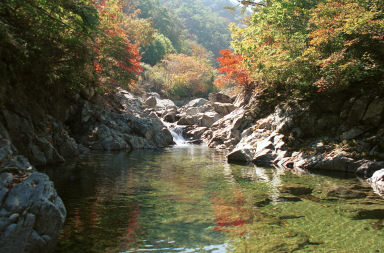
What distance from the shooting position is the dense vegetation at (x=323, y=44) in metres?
11.8

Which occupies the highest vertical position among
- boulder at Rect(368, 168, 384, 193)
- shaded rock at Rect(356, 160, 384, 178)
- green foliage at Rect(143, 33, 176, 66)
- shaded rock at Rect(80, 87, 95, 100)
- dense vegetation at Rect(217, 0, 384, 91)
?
green foliage at Rect(143, 33, 176, 66)

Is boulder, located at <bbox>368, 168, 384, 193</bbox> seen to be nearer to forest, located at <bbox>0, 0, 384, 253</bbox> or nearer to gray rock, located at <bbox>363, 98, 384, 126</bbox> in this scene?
forest, located at <bbox>0, 0, 384, 253</bbox>

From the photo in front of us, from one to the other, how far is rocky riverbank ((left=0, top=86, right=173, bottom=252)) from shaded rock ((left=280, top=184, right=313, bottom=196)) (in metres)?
5.76

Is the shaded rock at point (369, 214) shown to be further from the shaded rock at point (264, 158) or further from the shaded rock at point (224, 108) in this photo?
the shaded rock at point (224, 108)

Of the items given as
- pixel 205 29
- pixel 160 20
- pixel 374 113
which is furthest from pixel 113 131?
pixel 205 29

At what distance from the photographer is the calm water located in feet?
15.5

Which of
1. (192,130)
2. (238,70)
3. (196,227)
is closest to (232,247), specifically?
(196,227)

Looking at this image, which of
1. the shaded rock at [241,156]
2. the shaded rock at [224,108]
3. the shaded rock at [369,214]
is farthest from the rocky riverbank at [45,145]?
the shaded rock at [224,108]

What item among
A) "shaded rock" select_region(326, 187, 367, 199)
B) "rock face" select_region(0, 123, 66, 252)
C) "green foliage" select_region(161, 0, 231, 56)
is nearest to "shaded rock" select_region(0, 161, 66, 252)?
"rock face" select_region(0, 123, 66, 252)

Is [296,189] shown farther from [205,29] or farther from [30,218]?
[205,29]

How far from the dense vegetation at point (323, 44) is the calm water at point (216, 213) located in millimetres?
4700

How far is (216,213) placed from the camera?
6.29 m

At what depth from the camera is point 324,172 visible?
11367mm

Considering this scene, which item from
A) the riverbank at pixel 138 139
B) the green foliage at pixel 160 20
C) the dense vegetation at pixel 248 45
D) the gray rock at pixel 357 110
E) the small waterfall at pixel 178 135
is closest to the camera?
the riverbank at pixel 138 139
